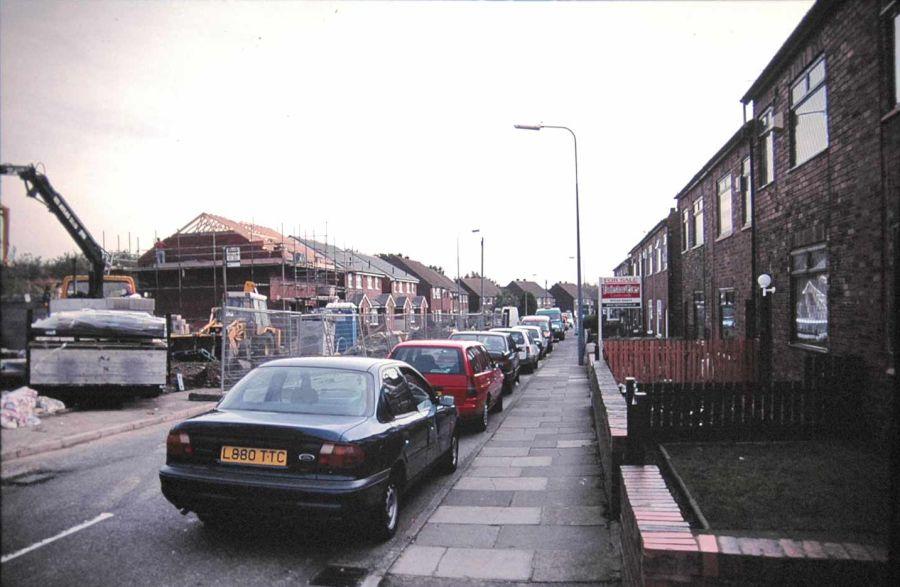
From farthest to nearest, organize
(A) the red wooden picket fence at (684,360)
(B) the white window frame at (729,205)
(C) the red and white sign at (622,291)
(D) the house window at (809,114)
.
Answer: (C) the red and white sign at (622,291) → (B) the white window frame at (729,205) → (A) the red wooden picket fence at (684,360) → (D) the house window at (809,114)

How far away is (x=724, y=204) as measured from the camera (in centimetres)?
1680

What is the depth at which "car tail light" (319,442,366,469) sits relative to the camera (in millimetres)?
4738

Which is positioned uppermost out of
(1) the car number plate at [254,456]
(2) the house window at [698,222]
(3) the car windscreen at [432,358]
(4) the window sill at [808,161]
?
(2) the house window at [698,222]

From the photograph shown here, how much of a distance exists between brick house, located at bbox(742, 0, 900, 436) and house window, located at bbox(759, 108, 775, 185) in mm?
60

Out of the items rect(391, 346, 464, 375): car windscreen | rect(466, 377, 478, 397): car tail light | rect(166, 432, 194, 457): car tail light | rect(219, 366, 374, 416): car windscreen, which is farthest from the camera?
rect(391, 346, 464, 375): car windscreen

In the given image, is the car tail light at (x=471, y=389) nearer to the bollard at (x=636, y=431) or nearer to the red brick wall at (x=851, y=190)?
Result: the red brick wall at (x=851, y=190)

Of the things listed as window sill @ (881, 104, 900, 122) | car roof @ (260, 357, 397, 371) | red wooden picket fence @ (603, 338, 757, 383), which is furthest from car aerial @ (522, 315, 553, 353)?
car roof @ (260, 357, 397, 371)

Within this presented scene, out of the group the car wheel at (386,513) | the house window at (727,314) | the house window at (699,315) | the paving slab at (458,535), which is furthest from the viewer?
the house window at (699,315)

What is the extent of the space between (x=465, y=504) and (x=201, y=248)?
37.5 meters

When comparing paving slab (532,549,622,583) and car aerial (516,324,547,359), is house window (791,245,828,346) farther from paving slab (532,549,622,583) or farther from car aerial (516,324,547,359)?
car aerial (516,324,547,359)

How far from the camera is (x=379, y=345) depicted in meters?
23.0

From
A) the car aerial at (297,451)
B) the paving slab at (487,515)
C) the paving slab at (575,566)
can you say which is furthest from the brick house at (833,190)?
the car aerial at (297,451)

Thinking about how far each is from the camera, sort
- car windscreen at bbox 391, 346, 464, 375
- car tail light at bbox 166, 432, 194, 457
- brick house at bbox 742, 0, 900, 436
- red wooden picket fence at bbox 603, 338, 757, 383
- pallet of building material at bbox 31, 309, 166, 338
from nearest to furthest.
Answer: car tail light at bbox 166, 432, 194, 457 → brick house at bbox 742, 0, 900, 436 → car windscreen at bbox 391, 346, 464, 375 → pallet of building material at bbox 31, 309, 166, 338 → red wooden picket fence at bbox 603, 338, 757, 383

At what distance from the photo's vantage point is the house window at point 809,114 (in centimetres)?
905
